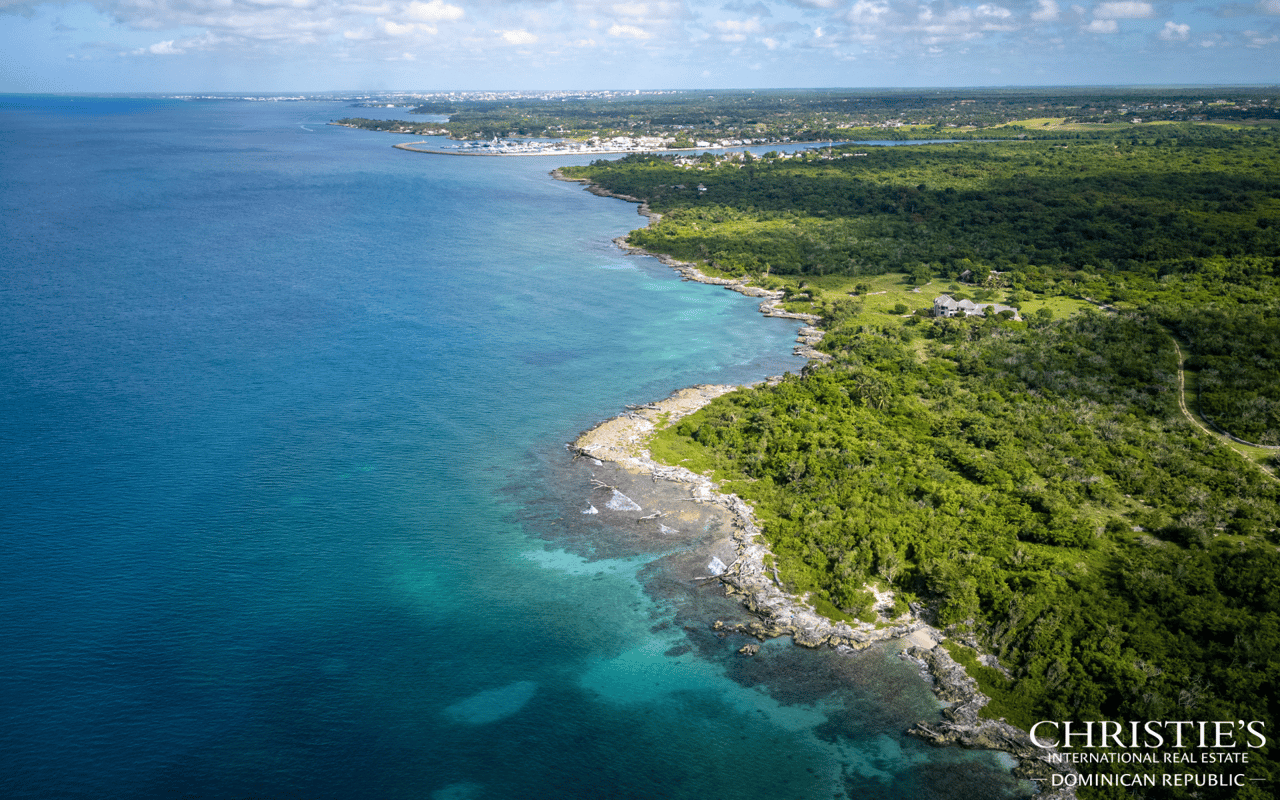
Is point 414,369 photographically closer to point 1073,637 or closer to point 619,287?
point 619,287

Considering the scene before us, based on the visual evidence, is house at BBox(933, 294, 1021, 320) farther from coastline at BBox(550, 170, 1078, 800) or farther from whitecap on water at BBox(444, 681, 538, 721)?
whitecap on water at BBox(444, 681, 538, 721)

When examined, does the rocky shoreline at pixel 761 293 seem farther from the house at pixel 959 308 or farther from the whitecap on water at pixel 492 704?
the whitecap on water at pixel 492 704

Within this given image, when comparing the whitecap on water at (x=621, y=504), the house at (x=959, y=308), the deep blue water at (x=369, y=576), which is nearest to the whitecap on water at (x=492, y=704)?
the deep blue water at (x=369, y=576)

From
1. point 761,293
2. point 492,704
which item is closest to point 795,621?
point 492,704

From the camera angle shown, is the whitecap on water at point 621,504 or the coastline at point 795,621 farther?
the whitecap on water at point 621,504

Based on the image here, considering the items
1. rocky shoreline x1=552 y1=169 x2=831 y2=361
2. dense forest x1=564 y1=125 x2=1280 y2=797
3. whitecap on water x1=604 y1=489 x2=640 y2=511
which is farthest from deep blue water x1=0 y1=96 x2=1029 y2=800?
dense forest x1=564 y1=125 x2=1280 y2=797

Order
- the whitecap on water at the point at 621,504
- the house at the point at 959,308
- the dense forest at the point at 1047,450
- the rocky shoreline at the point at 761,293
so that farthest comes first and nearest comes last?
the house at the point at 959,308 < the rocky shoreline at the point at 761,293 < the whitecap on water at the point at 621,504 < the dense forest at the point at 1047,450

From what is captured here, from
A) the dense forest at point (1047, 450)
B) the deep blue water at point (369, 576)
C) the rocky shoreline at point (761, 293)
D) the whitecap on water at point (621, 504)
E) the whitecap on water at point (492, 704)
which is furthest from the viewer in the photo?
the rocky shoreline at point (761, 293)
